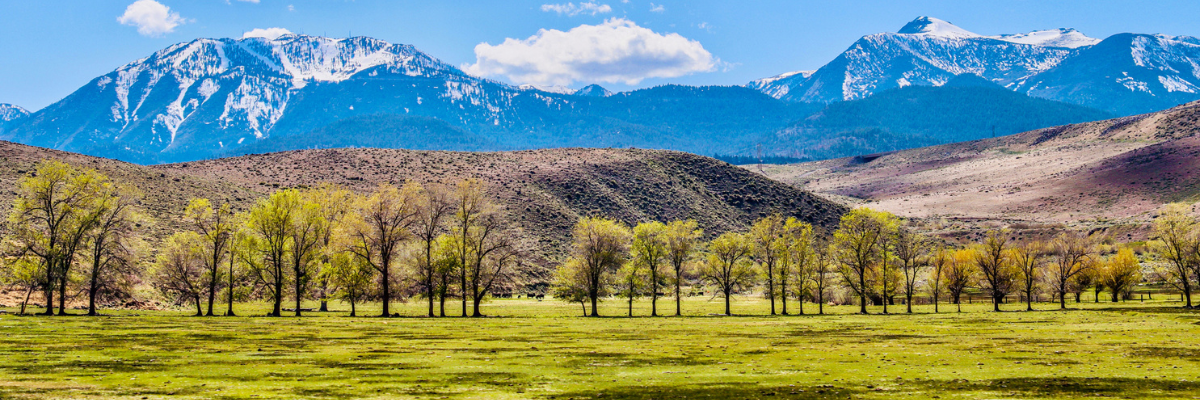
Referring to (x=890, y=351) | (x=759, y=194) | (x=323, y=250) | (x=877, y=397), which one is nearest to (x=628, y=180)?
(x=759, y=194)

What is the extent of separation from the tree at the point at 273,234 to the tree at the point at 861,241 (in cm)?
4983

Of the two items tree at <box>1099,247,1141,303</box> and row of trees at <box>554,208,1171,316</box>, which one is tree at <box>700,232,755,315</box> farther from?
tree at <box>1099,247,1141,303</box>

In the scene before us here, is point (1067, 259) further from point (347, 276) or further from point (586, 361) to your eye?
point (347, 276)

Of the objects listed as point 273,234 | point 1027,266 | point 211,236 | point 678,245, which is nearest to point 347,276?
point 273,234

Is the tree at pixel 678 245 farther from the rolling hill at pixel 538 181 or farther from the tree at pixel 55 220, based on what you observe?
the tree at pixel 55 220

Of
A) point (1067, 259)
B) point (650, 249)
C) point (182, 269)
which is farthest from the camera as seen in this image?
point (1067, 259)

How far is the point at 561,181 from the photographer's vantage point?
15325 cm

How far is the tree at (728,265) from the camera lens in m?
70.4

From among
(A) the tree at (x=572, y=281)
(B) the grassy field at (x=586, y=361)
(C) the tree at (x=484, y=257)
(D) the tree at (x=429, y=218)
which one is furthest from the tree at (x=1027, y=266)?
(D) the tree at (x=429, y=218)

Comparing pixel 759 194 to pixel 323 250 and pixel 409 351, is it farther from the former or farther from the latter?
pixel 409 351

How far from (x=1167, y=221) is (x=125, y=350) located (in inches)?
3138

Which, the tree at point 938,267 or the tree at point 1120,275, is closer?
the tree at point 938,267

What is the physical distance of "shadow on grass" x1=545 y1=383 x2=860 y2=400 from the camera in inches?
800

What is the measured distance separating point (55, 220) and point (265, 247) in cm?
1468
